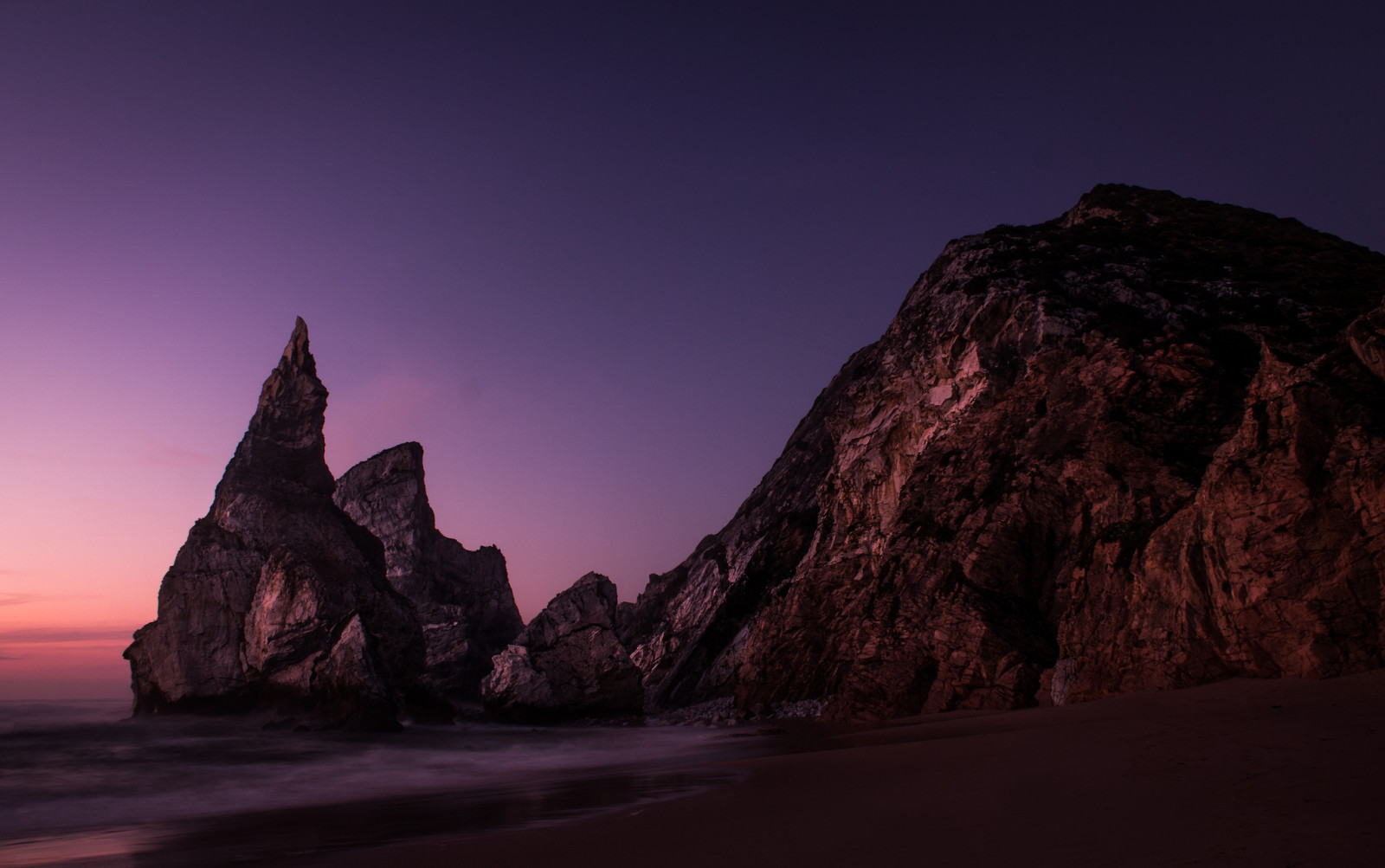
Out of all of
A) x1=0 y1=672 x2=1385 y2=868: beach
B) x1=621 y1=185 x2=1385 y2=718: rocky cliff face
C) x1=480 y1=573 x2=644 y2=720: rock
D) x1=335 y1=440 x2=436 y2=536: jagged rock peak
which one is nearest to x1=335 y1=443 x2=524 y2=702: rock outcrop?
x1=335 y1=440 x2=436 y2=536: jagged rock peak

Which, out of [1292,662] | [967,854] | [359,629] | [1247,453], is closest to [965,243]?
[1247,453]

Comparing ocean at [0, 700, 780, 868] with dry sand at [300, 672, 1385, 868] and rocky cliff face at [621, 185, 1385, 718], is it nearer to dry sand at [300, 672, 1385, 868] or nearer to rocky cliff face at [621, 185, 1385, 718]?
dry sand at [300, 672, 1385, 868]

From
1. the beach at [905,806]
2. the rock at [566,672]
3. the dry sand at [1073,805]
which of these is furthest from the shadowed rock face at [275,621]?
the dry sand at [1073,805]

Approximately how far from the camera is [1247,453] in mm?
12773

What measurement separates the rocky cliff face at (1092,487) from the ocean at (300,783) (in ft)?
22.0

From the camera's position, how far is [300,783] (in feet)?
68.8

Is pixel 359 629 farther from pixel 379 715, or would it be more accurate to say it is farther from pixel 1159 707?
pixel 1159 707

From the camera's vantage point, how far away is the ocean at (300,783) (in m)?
11.1

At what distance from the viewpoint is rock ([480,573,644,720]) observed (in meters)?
45.7

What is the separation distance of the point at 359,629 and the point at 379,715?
4.45 metres

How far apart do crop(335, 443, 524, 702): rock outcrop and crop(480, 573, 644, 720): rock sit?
1751cm

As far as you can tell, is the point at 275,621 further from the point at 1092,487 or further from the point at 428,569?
the point at 1092,487

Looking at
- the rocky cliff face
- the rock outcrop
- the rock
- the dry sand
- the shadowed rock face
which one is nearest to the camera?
the dry sand

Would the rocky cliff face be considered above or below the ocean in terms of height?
above
